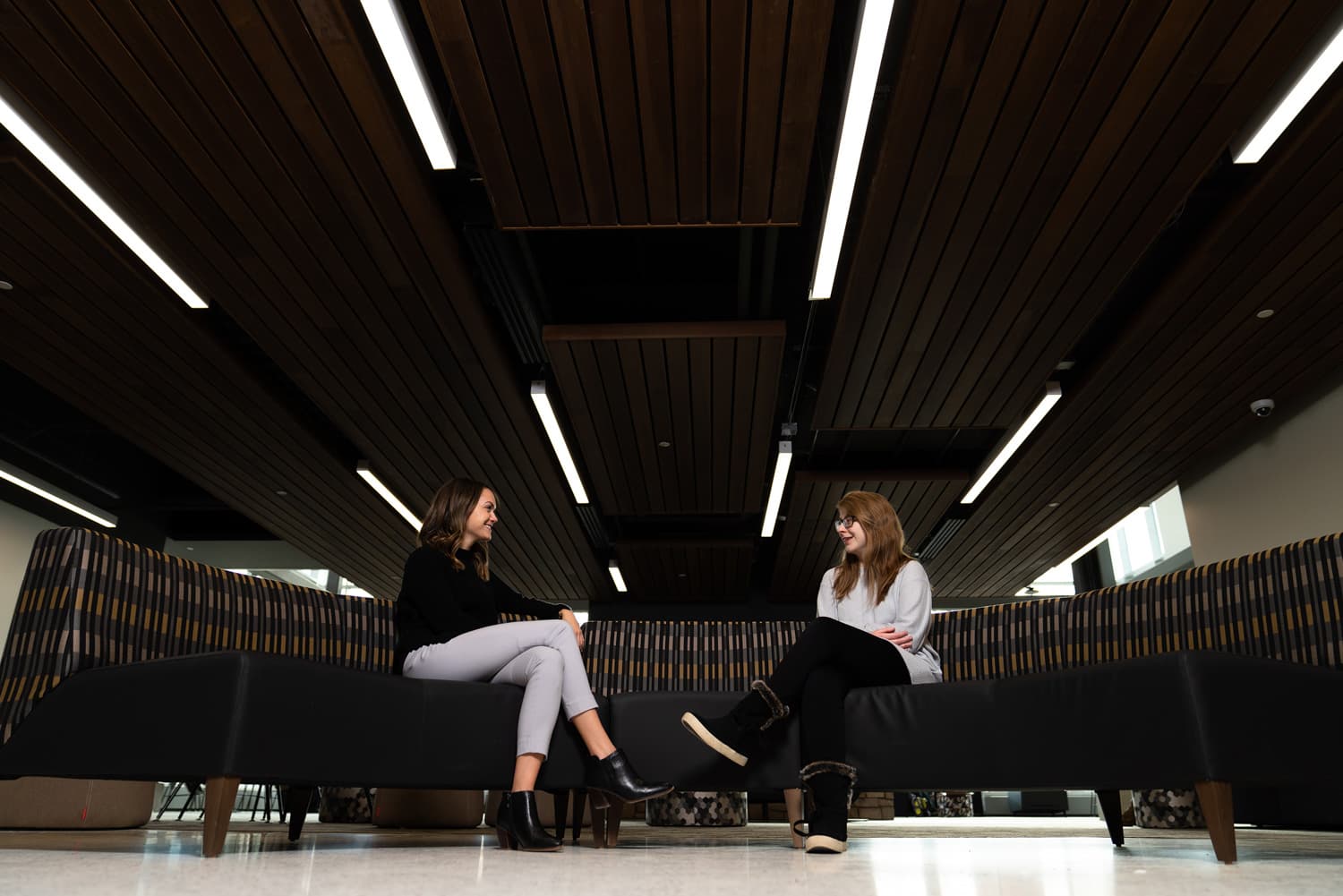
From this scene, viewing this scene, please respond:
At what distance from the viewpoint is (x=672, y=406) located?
609cm

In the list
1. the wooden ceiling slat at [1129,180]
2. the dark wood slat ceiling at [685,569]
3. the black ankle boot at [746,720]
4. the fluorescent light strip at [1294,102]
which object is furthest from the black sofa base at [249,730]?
the dark wood slat ceiling at [685,569]

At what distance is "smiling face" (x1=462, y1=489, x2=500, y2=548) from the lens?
302cm

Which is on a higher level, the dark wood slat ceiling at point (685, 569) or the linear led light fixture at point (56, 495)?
the linear led light fixture at point (56, 495)

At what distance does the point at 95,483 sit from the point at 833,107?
785 centimetres

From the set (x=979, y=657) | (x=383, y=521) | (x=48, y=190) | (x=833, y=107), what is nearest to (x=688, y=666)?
(x=979, y=657)

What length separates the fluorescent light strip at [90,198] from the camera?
3.58m

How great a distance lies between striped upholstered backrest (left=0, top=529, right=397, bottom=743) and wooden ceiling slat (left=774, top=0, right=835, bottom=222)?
245 centimetres

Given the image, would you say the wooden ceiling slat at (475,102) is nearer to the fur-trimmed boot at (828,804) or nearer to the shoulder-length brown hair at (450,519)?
the shoulder-length brown hair at (450,519)

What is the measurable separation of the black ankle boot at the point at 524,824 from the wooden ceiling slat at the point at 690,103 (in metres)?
2.42

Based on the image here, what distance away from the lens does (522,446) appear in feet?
22.6

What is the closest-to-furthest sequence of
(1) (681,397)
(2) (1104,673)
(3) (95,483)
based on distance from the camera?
(2) (1104,673)
(1) (681,397)
(3) (95,483)

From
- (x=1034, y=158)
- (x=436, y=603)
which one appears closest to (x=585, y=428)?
(x=1034, y=158)

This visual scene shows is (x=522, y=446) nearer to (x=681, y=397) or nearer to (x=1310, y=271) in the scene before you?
(x=681, y=397)

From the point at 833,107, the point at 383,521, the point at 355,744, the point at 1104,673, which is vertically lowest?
the point at 355,744
